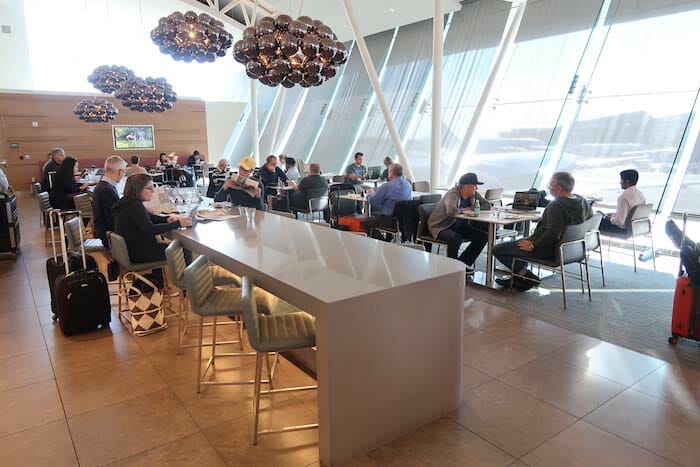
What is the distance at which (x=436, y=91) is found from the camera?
24.6 feet

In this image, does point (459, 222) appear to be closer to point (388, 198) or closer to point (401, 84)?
point (388, 198)

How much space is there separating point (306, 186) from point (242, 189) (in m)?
1.99

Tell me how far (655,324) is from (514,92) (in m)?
5.88

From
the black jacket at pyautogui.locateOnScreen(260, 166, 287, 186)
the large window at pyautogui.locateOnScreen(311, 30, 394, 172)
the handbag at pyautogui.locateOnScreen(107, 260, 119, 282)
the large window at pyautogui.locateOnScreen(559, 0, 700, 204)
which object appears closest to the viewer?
the handbag at pyautogui.locateOnScreen(107, 260, 119, 282)

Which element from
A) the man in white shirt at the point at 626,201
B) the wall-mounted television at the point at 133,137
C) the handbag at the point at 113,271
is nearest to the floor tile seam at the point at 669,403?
the man in white shirt at the point at 626,201

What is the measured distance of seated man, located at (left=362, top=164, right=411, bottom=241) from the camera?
220 inches

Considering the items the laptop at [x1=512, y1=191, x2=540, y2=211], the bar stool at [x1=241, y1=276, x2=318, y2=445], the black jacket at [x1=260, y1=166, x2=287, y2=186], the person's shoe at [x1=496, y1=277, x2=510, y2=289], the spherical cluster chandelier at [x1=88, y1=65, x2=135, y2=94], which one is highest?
the spherical cluster chandelier at [x1=88, y1=65, x2=135, y2=94]

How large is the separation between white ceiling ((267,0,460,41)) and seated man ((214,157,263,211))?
5.06m

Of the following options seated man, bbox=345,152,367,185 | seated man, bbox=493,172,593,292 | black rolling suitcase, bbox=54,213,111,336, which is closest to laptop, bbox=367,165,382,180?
seated man, bbox=345,152,367,185

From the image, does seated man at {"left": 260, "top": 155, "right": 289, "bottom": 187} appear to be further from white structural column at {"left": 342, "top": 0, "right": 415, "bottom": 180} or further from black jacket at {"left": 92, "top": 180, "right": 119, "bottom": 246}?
black jacket at {"left": 92, "top": 180, "right": 119, "bottom": 246}

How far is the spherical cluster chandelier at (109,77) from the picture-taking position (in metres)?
8.47

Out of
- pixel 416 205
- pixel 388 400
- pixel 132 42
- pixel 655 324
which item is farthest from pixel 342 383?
pixel 132 42

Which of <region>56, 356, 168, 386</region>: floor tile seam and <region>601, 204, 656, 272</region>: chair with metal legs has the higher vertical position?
<region>601, 204, 656, 272</region>: chair with metal legs

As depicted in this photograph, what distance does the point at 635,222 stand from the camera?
5238mm
